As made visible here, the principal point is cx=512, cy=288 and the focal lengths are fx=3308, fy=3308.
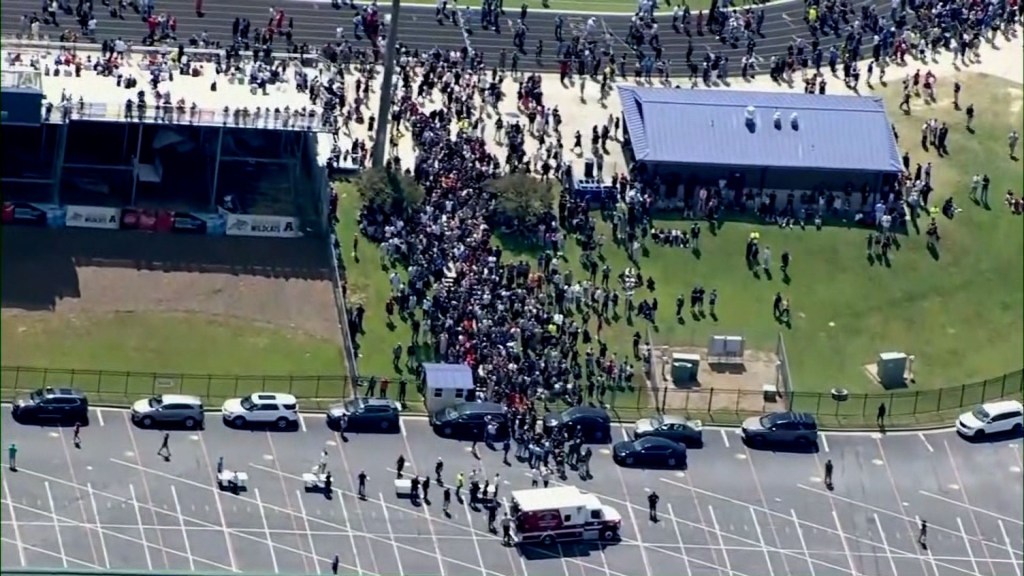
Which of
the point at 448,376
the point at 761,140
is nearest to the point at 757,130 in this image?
the point at 761,140

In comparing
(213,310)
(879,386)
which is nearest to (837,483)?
(879,386)

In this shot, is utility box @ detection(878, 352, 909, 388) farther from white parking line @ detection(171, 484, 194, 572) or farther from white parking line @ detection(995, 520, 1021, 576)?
white parking line @ detection(171, 484, 194, 572)

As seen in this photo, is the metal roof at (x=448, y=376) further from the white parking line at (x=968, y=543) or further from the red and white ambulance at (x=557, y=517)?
the white parking line at (x=968, y=543)

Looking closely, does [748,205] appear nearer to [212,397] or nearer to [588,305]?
[588,305]

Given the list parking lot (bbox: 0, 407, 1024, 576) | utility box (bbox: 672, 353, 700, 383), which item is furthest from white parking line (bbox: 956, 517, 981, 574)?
utility box (bbox: 672, 353, 700, 383)

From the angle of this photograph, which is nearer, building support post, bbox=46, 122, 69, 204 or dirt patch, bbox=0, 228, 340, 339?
dirt patch, bbox=0, 228, 340, 339

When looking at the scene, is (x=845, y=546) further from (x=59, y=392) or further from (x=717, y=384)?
(x=59, y=392)

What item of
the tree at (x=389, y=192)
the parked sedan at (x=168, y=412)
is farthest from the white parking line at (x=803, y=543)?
the tree at (x=389, y=192)
